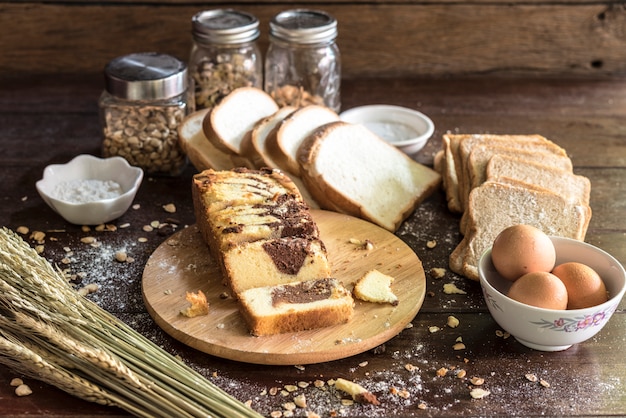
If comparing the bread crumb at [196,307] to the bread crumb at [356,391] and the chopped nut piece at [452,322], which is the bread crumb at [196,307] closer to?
the bread crumb at [356,391]

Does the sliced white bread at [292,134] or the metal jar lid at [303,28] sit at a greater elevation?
the metal jar lid at [303,28]

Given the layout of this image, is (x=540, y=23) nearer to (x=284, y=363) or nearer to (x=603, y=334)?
(x=603, y=334)

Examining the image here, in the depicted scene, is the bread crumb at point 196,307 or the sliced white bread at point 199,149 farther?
the sliced white bread at point 199,149

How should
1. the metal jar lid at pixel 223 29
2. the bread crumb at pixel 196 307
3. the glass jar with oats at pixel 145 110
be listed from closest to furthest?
the bread crumb at pixel 196 307 < the glass jar with oats at pixel 145 110 < the metal jar lid at pixel 223 29

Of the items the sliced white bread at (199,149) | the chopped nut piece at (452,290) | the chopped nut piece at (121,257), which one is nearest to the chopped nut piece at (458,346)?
the chopped nut piece at (452,290)

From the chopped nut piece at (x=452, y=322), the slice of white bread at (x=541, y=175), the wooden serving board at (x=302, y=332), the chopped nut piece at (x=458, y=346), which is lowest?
the chopped nut piece at (x=452, y=322)

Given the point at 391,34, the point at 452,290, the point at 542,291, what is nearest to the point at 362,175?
the point at 452,290

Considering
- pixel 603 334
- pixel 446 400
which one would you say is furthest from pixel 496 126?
pixel 446 400

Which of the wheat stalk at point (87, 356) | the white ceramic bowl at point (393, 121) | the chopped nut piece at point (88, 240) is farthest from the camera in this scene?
the white ceramic bowl at point (393, 121)
